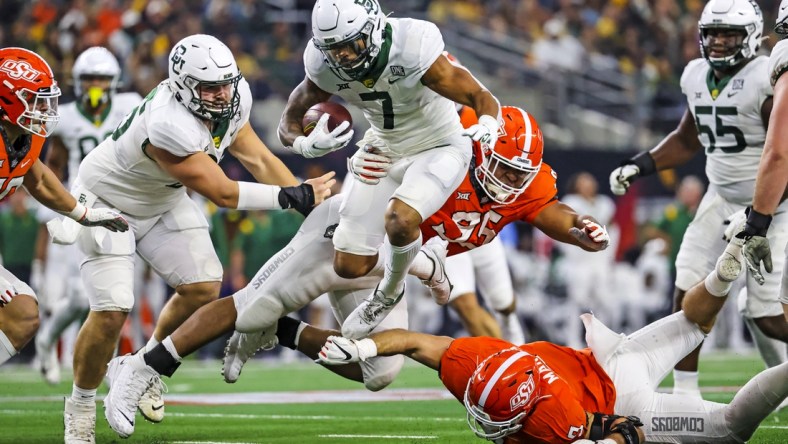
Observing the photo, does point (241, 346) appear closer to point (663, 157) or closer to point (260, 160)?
point (260, 160)

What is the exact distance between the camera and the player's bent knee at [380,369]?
5.64 metres

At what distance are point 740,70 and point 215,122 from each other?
2.94 meters

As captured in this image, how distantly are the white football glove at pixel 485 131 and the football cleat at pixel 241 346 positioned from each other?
144 cm

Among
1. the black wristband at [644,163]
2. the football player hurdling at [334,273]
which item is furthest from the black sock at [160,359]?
the black wristband at [644,163]

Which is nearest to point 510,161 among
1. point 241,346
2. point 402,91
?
point 402,91

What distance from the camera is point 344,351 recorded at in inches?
184

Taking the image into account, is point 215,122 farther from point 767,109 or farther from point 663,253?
point 663,253

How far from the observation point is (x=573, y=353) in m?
4.69

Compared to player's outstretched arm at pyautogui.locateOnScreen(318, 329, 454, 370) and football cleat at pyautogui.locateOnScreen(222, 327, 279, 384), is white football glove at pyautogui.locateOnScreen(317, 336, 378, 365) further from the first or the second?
football cleat at pyautogui.locateOnScreen(222, 327, 279, 384)

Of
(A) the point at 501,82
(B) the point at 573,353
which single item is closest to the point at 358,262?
(B) the point at 573,353

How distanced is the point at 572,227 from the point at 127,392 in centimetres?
225

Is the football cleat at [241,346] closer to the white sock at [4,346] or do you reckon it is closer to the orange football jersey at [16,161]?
the white sock at [4,346]

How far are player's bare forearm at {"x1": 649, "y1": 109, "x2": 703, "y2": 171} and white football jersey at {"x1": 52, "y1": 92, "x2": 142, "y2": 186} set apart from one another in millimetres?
3516

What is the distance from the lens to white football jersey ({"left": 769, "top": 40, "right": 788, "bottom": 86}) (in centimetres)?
476
